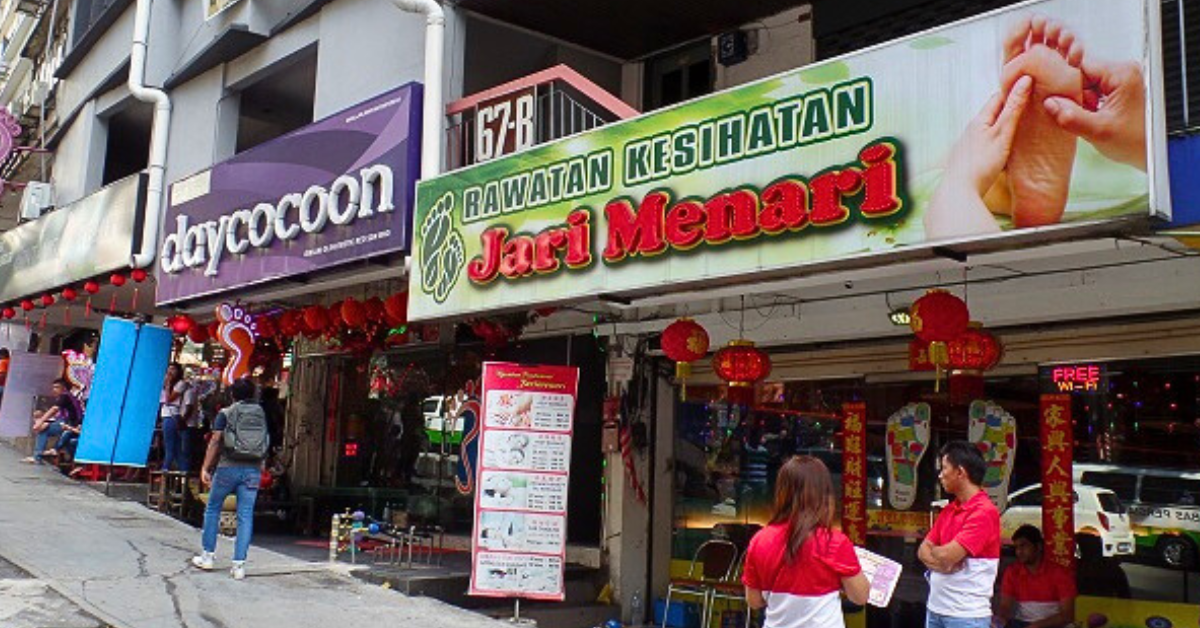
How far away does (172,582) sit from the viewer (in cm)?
859

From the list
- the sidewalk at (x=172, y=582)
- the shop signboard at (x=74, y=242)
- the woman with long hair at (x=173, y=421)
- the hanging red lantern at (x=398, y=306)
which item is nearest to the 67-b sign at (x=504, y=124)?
the hanging red lantern at (x=398, y=306)

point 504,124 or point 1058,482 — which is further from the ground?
point 504,124

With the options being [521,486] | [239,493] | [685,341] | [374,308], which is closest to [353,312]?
[374,308]

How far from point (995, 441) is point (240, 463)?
6.49m

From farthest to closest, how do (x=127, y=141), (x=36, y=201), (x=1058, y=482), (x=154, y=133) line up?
(x=127, y=141) < (x=36, y=201) < (x=154, y=133) < (x=1058, y=482)

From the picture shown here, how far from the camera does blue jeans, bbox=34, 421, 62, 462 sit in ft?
51.0

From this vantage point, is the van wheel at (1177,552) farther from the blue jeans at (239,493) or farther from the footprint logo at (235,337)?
the footprint logo at (235,337)

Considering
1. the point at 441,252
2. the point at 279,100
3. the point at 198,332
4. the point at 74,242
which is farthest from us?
the point at 74,242

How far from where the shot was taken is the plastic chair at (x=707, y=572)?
10852 millimetres

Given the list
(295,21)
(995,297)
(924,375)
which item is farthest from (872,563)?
(295,21)

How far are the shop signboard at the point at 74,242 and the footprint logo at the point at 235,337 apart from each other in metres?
3.01

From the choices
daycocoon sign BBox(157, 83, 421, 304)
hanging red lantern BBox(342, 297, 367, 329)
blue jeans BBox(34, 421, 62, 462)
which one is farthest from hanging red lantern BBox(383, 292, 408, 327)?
blue jeans BBox(34, 421, 62, 462)

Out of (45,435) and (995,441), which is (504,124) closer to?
(995,441)

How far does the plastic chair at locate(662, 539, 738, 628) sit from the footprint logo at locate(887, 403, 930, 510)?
6.49 feet
